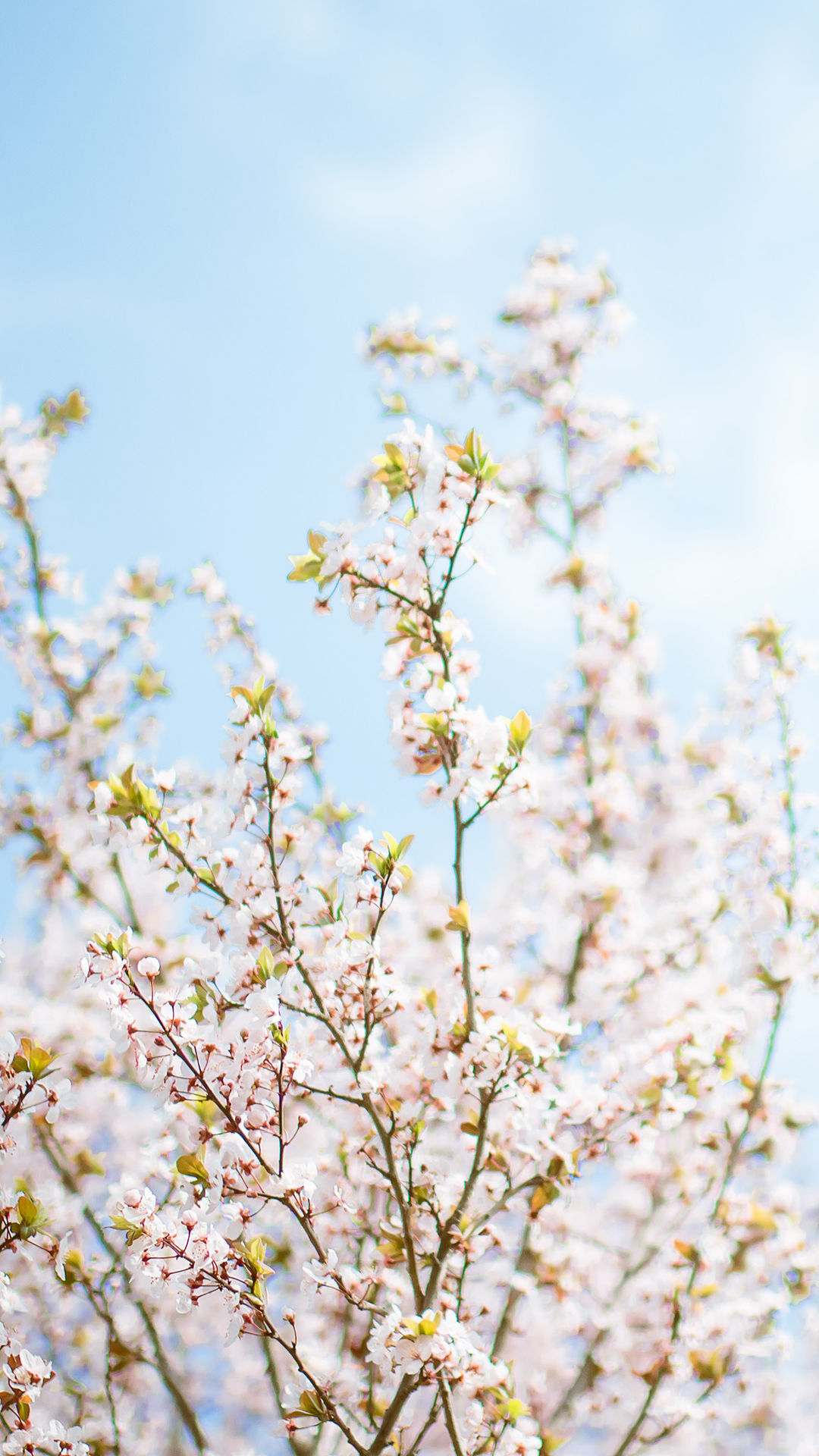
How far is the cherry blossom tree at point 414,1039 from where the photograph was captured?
2.34 meters

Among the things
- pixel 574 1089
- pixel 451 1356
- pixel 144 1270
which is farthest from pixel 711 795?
pixel 144 1270

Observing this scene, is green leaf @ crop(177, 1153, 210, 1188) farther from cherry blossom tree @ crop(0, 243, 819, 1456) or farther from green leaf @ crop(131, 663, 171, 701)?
green leaf @ crop(131, 663, 171, 701)

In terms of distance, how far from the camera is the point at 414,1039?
3037 millimetres

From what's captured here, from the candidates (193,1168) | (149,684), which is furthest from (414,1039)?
(149,684)

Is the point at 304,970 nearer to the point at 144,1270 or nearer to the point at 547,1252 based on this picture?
the point at 144,1270

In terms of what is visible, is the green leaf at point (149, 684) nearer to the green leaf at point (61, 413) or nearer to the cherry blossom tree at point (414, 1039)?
the cherry blossom tree at point (414, 1039)

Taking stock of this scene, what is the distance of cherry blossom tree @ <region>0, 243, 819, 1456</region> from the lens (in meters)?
2.34

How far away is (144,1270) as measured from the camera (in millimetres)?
2148

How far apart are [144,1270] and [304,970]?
74 centimetres

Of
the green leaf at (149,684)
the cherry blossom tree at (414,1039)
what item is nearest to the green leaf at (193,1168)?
the cherry blossom tree at (414,1039)

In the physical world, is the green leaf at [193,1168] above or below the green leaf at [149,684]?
below

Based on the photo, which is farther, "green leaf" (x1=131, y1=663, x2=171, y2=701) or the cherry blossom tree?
"green leaf" (x1=131, y1=663, x2=171, y2=701)

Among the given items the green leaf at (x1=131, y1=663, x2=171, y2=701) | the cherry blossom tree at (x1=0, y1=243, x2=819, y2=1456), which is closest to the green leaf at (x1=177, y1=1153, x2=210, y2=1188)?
the cherry blossom tree at (x1=0, y1=243, x2=819, y2=1456)

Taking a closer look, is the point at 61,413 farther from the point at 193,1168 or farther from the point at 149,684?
the point at 193,1168
